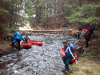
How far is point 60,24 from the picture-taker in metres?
29.6

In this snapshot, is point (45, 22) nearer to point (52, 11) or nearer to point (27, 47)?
point (52, 11)

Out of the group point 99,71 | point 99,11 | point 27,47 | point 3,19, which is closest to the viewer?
point 99,71

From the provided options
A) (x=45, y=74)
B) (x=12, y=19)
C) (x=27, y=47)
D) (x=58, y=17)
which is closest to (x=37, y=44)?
(x=27, y=47)

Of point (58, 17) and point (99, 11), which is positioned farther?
point (58, 17)

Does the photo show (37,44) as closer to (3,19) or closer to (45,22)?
(3,19)

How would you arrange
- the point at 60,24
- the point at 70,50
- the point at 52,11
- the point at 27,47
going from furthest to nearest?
the point at 52,11
the point at 60,24
the point at 27,47
the point at 70,50

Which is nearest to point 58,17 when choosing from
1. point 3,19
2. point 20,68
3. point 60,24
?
point 60,24

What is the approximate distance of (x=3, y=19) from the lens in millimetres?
9062

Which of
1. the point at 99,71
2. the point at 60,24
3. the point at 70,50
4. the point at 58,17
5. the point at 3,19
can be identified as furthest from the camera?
the point at 58,17

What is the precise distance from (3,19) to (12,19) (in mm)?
1742

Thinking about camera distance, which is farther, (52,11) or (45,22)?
(52,11)

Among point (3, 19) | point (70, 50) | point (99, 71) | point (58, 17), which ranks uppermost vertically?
point (58, 17)

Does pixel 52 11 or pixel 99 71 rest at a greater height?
pixel 52 11

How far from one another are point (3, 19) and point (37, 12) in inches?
959
